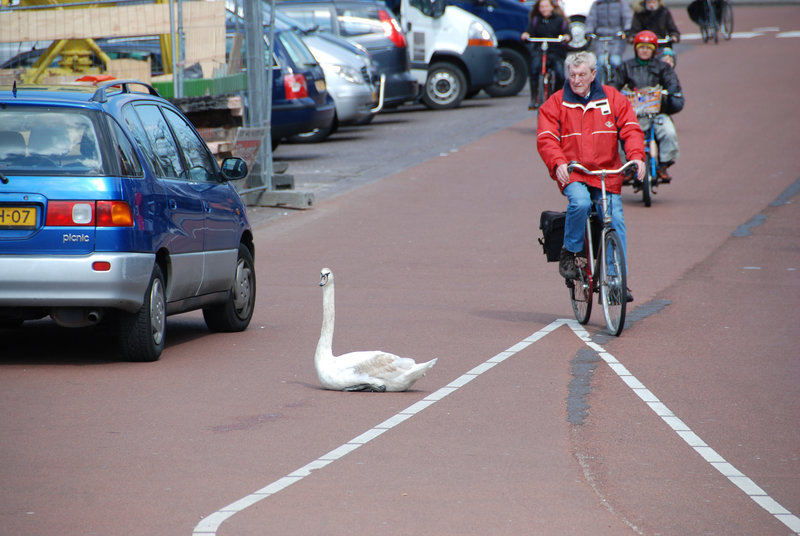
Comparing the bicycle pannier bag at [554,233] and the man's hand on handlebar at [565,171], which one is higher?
the man's hand on handlebar at [565,171]

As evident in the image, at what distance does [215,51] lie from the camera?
17.5 m

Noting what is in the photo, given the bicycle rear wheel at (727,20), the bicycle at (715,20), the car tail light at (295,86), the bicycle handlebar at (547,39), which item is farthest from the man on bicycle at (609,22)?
the bicycle rear wheel at (727,20)

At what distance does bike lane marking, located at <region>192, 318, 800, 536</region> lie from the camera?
557 cm

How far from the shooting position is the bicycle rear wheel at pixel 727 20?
42.0m

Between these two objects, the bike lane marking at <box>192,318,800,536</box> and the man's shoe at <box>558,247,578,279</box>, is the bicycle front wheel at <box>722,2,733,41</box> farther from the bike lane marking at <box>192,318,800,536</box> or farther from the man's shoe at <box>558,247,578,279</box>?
the bike lane marking at <box>192,318,800,536</box>

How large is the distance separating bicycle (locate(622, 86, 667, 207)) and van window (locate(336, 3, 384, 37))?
10756 millimetres

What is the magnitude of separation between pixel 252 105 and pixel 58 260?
9.97 metres

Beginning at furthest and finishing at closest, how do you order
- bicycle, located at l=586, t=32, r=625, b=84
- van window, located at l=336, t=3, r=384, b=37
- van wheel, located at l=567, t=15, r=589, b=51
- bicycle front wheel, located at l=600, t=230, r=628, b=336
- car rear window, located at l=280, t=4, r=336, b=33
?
van window, located at l=336, t=3, r=384, b=37
car rear window, located at l=280, t=4, r=336, b=33
van wheel, located at l=567, t=15, r=589, b=51
bicycle, located at l=586, t=32, r=625, b=84
bicycle front wheel, located at l=600, t=230, r=628, b=336

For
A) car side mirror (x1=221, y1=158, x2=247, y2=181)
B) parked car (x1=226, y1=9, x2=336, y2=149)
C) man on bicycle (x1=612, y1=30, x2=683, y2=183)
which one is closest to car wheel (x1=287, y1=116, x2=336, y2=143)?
parked car (x1=226, y1=9, x2=336, y2=149)

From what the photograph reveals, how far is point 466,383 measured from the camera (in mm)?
8336

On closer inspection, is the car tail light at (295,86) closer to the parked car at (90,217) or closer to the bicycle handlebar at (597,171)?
the bicycle handlebar at (597,171)

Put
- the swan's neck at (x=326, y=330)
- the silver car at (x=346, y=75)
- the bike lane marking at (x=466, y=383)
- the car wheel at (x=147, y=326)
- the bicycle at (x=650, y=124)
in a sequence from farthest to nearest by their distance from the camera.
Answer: the silver car at (x=346, y=75) → the bicycle at (x=650, y=124) → the car wheel at (x=147, y=326) → the swan's neck at (x=326, y=330) → the bike lane marking at (x=466, y=383)

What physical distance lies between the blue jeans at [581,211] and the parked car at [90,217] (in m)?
2.92

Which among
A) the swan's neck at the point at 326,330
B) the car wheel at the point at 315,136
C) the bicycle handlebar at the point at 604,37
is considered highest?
the bicycle handlebar at the point at 604,37
